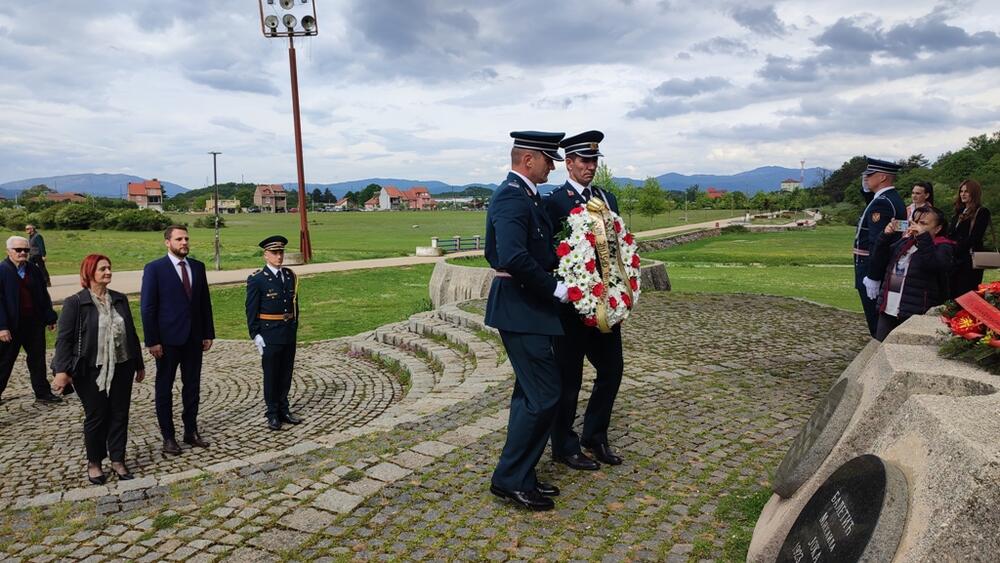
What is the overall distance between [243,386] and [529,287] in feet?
20.8

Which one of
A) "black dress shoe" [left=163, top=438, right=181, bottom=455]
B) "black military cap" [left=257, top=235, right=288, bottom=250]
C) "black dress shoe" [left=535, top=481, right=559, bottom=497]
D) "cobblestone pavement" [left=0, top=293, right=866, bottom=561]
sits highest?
"black military cap" [left=257, top=235, right=288, bottom=250]

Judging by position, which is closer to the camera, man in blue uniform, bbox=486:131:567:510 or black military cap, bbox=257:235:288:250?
man in blue uniform, bbox=486:131:567:510

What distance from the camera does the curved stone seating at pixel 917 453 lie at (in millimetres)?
2221

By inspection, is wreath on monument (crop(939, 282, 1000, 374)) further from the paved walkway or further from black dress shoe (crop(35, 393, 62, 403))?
the paved walkway

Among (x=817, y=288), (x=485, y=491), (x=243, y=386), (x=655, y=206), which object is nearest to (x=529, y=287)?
(x=485, y=491)

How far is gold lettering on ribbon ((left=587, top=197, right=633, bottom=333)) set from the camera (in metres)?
4.54

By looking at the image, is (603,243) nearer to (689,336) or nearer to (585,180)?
(585,180)

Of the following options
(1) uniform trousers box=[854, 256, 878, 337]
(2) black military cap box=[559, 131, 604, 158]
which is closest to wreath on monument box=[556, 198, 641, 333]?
(2) black military cap box=[559, 131, 604, 158]

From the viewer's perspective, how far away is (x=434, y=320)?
37.9ft

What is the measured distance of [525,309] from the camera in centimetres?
433

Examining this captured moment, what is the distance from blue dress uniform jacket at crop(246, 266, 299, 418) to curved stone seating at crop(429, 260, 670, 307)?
6.56 metres

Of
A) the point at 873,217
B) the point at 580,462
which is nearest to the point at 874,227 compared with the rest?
the point at 873,217

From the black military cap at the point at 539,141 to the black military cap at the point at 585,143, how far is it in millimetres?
433

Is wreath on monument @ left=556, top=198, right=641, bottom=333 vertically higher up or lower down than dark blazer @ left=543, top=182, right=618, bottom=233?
lower down
